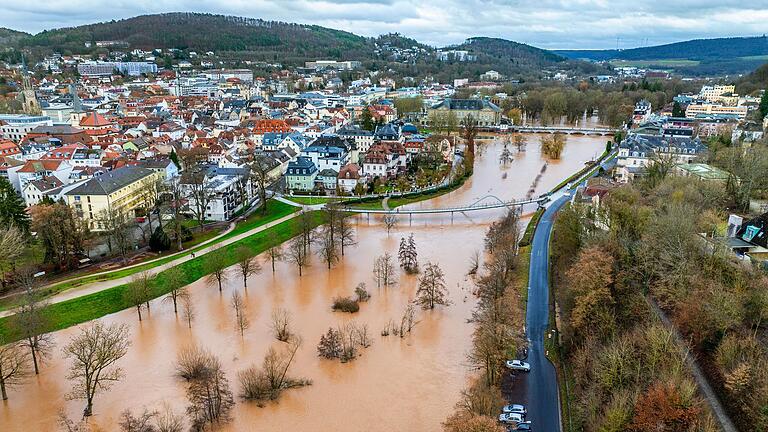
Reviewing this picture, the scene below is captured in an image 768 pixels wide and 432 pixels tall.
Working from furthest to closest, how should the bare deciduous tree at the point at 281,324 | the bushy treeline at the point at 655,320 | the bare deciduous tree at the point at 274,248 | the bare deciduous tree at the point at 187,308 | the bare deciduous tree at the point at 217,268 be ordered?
the bare deciduous tree at the point at 274,248, the bare deciduous tree at the point at 217,268, the bare deciduous tree at the point at 187,308, the bare deciduous tree at the point at 281,324, the bushy treeline at the point at 655,320

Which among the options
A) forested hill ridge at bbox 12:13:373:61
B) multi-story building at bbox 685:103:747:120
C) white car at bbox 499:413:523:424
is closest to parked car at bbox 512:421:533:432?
white car at bbox 499:413:523:424

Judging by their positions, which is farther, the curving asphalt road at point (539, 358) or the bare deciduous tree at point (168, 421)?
the curving asphalt road at point (539, 358)

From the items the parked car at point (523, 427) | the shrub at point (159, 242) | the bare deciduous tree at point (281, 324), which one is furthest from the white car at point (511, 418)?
the shrub at point (159, 242)

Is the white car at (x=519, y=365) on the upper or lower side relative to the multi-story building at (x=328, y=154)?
lower

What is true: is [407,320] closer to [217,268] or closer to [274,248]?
[217,268]

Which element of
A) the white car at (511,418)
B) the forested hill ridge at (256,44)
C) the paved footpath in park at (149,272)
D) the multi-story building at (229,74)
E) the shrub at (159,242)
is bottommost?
the white car at (511,418)

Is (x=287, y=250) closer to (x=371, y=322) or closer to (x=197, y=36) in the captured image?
(x=371, y=322)

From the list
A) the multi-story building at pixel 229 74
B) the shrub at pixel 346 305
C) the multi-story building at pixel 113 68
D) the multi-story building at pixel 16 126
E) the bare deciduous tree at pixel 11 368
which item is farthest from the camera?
the multi-story building at pixel 113 68

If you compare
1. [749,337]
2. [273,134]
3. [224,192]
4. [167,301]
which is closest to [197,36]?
[273,134]

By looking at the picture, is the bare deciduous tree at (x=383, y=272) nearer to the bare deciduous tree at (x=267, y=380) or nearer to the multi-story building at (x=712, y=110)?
the bare deciduous tree at (x=267, y=380)
